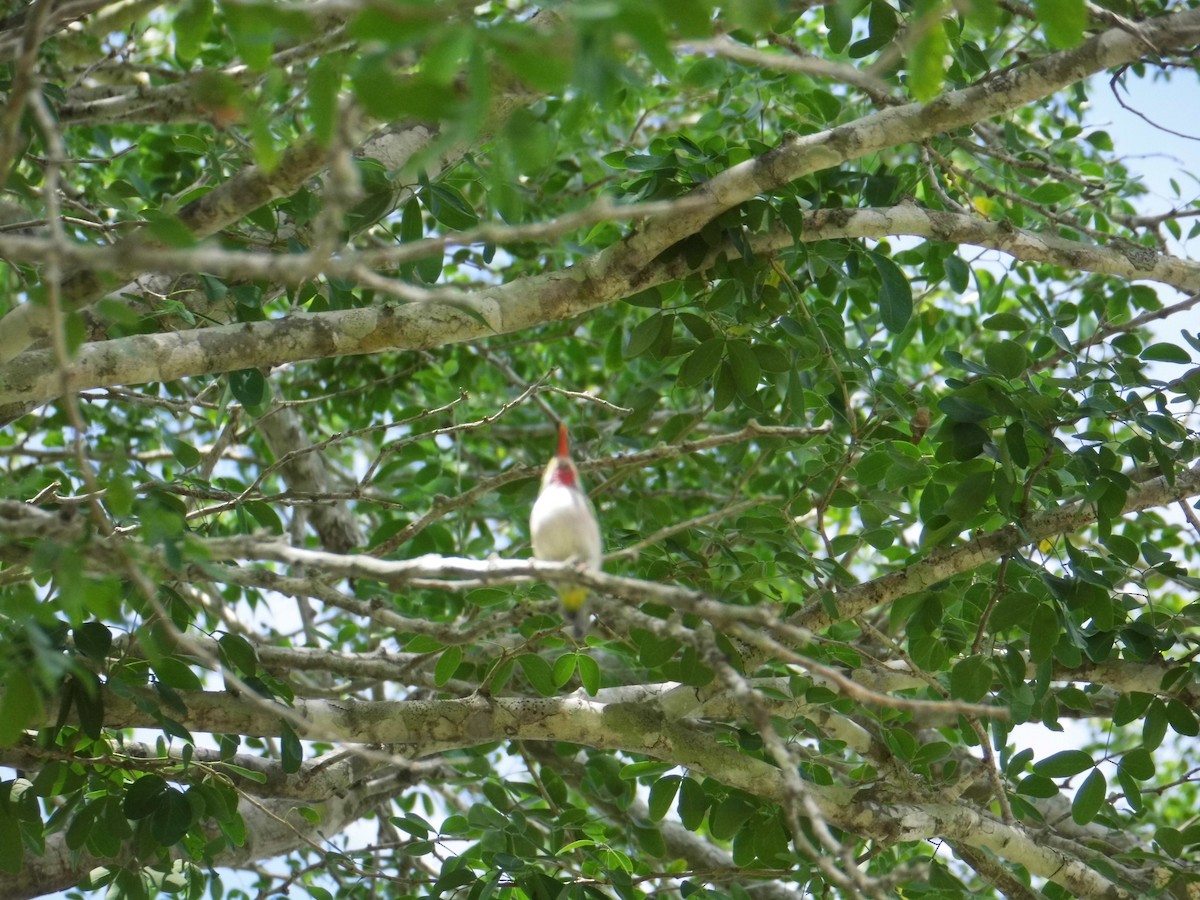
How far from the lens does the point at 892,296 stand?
11.4 feet

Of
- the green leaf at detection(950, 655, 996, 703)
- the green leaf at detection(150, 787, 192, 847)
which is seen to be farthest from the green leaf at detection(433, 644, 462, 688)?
the green leaf at detection(950, 655, 996, 703)

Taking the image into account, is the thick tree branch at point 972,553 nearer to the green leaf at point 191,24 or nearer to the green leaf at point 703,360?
the green leaf at point 703,360

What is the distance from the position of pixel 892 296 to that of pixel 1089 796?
169cm

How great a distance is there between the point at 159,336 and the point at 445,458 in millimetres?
2284

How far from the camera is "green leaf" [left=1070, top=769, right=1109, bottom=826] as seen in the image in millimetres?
3439

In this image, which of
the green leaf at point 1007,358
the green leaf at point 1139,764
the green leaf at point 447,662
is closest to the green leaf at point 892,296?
the green leaf at point 1007,358

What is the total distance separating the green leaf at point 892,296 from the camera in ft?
11.3

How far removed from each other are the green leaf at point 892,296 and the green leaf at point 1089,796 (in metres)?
1.54

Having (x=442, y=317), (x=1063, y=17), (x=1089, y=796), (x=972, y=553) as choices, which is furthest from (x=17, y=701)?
(x=1089, y=796)

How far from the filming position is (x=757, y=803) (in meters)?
3.49

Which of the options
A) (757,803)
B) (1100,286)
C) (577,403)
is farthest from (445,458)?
(1100,286)

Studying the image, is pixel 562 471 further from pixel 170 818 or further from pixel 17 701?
pixel 170 818

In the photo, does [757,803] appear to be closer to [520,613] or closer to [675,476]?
[520,613]

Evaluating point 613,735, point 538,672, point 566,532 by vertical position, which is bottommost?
point 613,735
